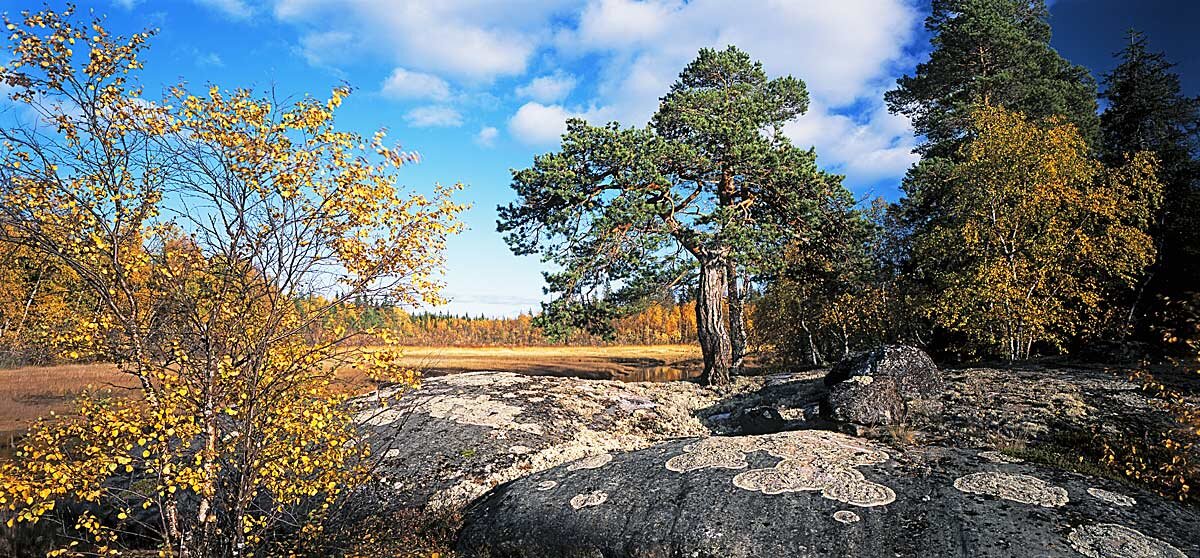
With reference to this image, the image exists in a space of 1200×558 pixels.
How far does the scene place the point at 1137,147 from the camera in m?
34.0

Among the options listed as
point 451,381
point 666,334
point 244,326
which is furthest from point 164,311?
point 666,334

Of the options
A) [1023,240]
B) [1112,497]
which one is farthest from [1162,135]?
[1112,497]

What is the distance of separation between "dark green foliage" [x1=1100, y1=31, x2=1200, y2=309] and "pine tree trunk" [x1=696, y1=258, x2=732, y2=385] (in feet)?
73.5

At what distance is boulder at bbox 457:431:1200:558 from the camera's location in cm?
660

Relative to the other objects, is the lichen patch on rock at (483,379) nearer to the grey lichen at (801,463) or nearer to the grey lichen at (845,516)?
the grey lichen at (801,463)

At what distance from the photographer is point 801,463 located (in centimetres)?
838

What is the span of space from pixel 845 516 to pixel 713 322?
469 inches

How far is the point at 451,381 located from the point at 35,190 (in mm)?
9299

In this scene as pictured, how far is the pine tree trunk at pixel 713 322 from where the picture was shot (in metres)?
18.7

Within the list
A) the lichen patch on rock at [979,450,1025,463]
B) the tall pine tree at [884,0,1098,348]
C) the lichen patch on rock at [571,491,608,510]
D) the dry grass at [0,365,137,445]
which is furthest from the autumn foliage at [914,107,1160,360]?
the dry grass at [0,365,137,445]

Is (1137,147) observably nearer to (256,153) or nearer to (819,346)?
(819,346)

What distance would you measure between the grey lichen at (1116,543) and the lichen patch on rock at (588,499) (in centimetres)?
524

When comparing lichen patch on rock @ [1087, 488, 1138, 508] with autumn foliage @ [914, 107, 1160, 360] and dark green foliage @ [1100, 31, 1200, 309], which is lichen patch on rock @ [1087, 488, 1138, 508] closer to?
autumn foliage @ [914, 107, 1160, 360]

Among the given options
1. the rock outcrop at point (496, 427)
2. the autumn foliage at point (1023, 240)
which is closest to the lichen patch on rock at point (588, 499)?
the rock outcrop at point (496, 427)
